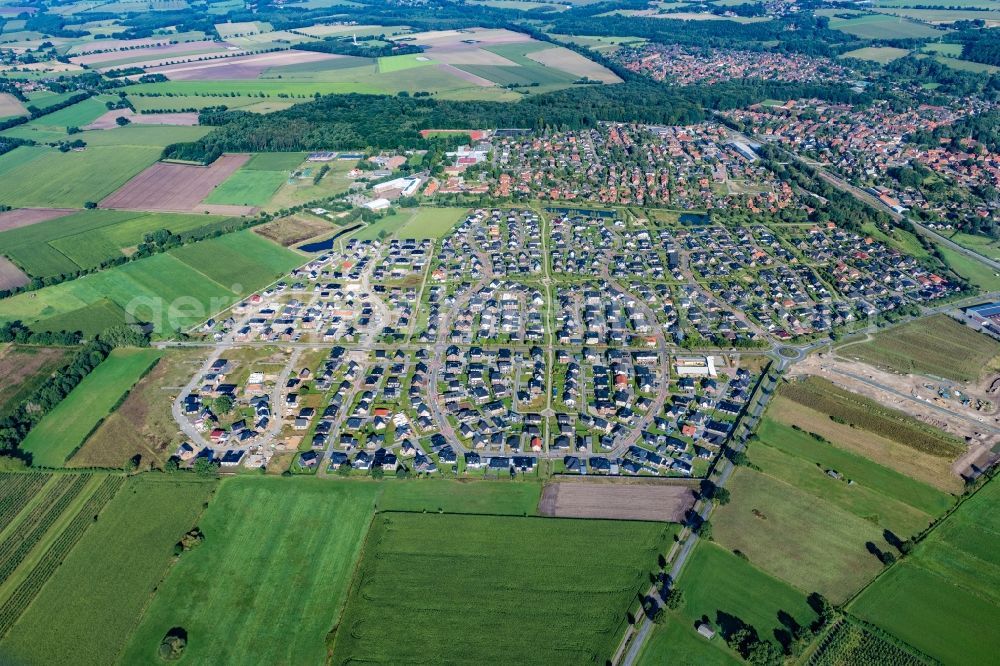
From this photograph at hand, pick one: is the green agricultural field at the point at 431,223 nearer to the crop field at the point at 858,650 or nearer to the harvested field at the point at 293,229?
the harvested field at the point at 293,229

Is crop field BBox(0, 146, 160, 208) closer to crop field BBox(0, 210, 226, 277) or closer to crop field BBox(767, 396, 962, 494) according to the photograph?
crop field BBox(0, 210, 226, 277)

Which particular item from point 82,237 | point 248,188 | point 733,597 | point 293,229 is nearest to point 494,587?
point 733,597

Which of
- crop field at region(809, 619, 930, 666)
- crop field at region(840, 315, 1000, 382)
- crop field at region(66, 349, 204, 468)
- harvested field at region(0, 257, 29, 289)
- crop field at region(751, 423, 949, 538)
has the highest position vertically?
harvested field at region(0, 257, 29, 289)

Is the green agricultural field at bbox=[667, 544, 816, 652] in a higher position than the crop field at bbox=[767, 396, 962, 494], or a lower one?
lower

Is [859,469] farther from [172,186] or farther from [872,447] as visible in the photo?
[172,186]

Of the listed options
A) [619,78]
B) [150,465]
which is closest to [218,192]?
[150,465]

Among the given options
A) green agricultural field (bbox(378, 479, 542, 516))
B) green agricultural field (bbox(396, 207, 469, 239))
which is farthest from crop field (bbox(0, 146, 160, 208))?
green agricultural field (bbox(378, 479, 542, 516))

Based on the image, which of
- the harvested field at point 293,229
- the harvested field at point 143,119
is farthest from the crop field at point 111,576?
the harvested field at point 143,119
